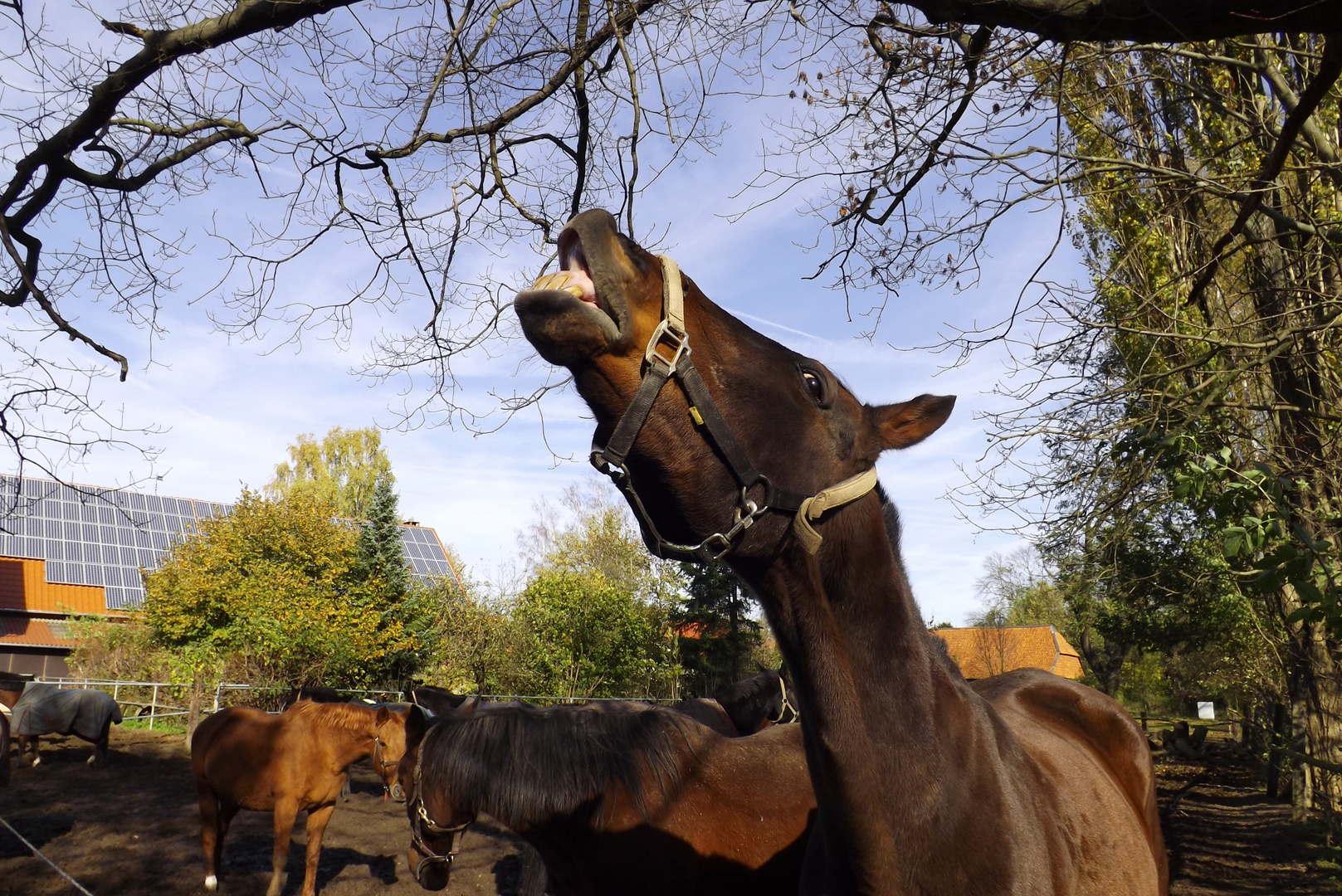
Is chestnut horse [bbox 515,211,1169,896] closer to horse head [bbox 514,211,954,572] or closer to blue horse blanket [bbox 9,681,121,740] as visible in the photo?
horse head [bbox 514,211,954,572]

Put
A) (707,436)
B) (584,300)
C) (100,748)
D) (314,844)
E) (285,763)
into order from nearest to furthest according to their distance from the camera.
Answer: (584,300)
(707,436)
(314,844)
(285,763)
(100,748)

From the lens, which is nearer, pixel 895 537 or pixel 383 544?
pixel 895 537

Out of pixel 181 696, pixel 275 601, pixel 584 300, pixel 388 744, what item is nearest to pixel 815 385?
pixel 584 300

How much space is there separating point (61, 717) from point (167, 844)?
5.84 meters

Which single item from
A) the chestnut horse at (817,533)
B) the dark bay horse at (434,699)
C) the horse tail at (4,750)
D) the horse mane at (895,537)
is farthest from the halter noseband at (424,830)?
the horse tail at (4,750)

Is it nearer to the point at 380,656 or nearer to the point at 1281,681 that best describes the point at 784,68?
the point at 1281,681

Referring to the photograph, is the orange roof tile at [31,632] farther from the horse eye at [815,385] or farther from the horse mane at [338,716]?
the horse eye at [815,385]

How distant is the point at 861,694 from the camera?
5.33 feet

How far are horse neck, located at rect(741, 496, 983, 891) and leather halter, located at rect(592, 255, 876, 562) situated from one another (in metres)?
0.09

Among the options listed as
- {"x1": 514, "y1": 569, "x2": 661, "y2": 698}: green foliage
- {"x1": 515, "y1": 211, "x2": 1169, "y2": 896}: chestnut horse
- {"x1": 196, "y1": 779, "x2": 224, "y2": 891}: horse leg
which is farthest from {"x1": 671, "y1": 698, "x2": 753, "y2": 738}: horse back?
{"x1": 514, "y1": 569, "x2": 661, "y2": 698}: green foliage

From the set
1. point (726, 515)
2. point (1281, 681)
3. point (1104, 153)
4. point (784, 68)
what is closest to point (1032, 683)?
point (726, 515)

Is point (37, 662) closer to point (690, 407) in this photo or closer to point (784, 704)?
point (784, 704)

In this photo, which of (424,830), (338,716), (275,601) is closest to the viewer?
(424,830)

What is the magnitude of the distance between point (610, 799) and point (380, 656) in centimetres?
1879
